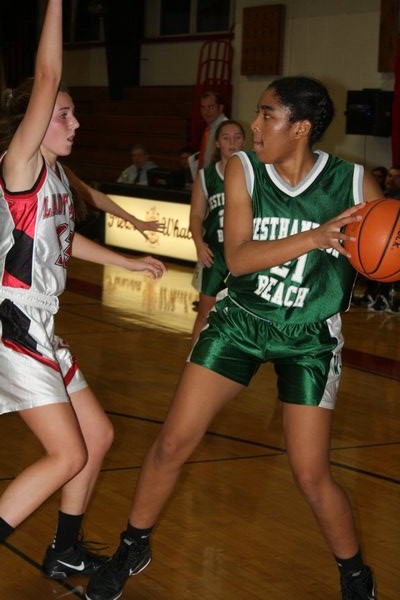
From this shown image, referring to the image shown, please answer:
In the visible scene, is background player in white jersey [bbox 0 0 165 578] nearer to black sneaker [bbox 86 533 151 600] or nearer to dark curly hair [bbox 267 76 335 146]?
black sneaker [bbox 86 533 151 600]

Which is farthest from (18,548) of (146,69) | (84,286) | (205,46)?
(146,69)

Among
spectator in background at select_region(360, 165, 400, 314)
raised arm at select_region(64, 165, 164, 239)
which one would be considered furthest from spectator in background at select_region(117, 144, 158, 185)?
raised arm at select_region(64, 165, 164, 239)

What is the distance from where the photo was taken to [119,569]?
3.35 m

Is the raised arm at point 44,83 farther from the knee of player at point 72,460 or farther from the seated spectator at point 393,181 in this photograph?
the seated spectator at point 393,181

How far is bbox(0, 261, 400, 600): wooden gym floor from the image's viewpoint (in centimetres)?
349

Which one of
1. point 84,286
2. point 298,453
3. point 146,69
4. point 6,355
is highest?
point 146,69

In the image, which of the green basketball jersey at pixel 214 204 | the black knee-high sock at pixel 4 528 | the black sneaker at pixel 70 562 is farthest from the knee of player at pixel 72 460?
the green basketball jersey at pixel 214 204

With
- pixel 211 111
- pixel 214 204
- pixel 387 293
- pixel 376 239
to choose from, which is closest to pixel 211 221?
pixel 214 204

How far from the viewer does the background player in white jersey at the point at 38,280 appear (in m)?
2.99

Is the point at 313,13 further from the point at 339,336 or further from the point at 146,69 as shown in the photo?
the point at 339,336

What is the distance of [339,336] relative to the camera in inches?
130

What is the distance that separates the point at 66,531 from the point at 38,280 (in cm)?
90

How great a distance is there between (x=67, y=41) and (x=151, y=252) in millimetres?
9434

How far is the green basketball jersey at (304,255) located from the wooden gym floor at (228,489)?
0.99 m
